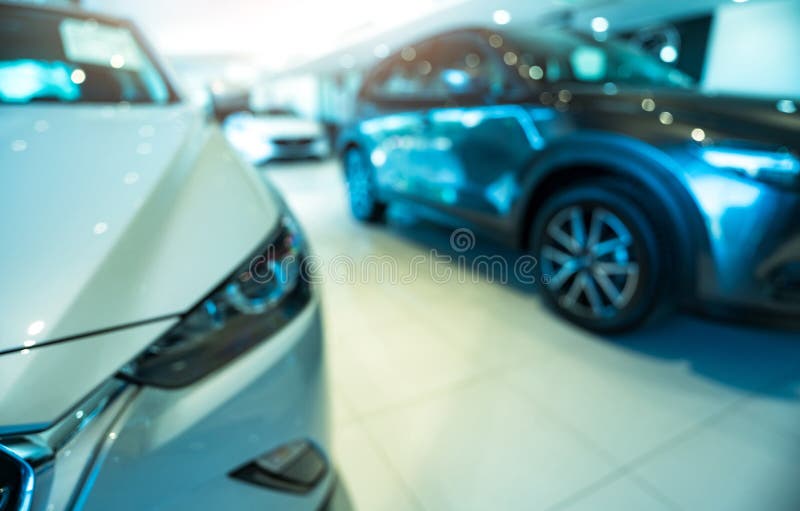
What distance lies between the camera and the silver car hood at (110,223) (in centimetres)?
53

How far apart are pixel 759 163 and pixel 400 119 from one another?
1791 mm

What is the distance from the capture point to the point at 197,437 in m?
0.54

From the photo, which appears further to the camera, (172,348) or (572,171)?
(572,171)

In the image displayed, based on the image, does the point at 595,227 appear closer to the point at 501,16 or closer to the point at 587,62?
the point at 587,62

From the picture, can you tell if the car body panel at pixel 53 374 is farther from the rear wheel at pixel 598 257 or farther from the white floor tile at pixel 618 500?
the rear wheel at pixel 598 257

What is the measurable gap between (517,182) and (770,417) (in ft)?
3.81

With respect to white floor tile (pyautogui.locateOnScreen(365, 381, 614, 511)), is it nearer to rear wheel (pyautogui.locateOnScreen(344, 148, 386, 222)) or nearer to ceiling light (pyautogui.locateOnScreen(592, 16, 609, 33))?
rear wheel (pyautogui.locateOnScreen(344, 148, 386, 222))

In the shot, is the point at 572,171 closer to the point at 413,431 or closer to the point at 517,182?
the point at 517,182

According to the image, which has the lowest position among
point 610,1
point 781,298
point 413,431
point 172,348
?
point 413,431

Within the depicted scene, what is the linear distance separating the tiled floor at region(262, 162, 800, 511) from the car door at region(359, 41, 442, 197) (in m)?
0.83

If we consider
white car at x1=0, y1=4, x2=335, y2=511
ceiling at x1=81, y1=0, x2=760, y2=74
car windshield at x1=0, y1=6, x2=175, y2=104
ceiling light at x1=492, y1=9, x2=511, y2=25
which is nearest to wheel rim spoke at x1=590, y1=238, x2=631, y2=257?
white car at x1=0, y1=4, x2=335, y2=511

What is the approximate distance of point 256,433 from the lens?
594 mm

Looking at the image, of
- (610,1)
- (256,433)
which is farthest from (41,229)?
(610,1)

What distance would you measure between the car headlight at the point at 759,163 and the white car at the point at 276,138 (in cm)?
587
